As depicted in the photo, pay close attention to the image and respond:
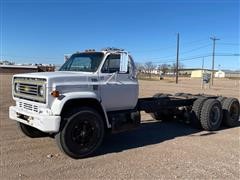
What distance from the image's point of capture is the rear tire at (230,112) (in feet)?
36.4

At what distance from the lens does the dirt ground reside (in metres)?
5.98

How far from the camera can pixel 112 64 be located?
788 cm

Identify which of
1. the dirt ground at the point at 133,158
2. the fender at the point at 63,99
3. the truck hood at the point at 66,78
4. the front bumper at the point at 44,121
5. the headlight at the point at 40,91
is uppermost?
the truck hood at the point at 66,78

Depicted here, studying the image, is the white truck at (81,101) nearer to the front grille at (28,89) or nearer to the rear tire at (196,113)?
the front grille at (28,89)

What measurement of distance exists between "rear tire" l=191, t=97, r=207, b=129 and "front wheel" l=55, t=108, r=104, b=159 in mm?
4060

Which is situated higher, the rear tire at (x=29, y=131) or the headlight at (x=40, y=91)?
the headlight at (x=40, y=91)

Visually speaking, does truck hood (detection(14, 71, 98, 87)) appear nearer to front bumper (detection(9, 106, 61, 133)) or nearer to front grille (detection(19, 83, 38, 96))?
front grille (detection(19, 83, 38, 96))

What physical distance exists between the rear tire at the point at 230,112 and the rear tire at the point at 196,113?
1.12 m

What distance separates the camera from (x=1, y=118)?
444 inches

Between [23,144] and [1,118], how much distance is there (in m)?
3.88

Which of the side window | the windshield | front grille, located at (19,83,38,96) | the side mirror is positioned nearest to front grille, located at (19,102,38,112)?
front grille, located at (19,83,38,96)

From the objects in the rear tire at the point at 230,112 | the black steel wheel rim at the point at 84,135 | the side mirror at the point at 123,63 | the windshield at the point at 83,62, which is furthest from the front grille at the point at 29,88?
the rear tire at the point at 230,112

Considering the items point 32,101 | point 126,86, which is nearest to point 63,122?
point 32,101

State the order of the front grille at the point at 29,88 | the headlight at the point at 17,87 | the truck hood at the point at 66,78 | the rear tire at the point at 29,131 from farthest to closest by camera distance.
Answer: the rear tire at the point at 29,131
the headlight at the point at 17,87
the front grille at the point at 29,88
the truck hood at the point at 66,78
